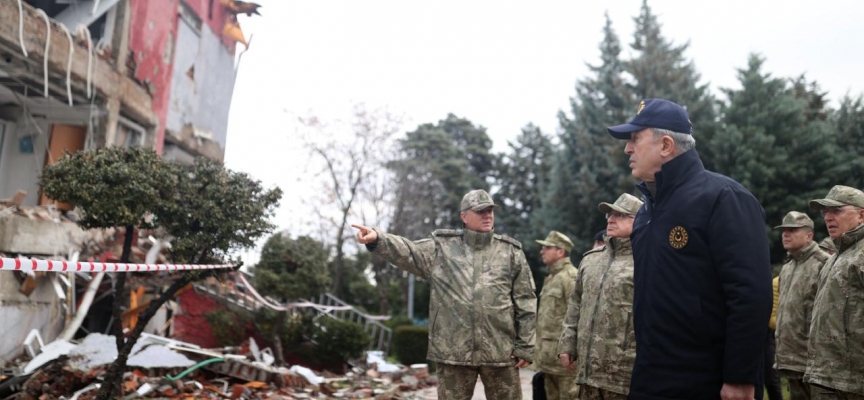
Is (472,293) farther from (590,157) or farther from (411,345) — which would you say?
(590,157)

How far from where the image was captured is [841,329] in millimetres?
4082

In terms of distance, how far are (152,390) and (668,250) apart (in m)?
8.04

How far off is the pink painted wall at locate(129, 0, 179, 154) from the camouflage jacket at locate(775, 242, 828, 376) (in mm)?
13553

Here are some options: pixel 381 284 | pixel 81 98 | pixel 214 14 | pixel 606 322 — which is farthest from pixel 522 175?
pixel 606 322

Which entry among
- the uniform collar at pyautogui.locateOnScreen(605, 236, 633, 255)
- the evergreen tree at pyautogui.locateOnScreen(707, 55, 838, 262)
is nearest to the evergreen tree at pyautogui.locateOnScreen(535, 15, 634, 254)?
the evergreen tree at pyautogui.locateOnScreen(707, 55, 838, 262)

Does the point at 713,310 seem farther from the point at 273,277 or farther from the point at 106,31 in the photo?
the point at 106,31

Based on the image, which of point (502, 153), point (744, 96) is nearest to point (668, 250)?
point (744, 96)

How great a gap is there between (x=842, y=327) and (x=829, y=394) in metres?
0.41

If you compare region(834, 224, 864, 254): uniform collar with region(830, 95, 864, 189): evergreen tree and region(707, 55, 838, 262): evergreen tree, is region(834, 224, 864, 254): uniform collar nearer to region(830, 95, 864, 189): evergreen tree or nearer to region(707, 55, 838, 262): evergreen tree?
region(707, 55, 838, 262): evergreen tree

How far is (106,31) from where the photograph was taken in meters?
14.3

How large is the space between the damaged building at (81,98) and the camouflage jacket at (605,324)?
5.89 metres

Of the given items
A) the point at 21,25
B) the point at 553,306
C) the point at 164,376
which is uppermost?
the point at 21,25

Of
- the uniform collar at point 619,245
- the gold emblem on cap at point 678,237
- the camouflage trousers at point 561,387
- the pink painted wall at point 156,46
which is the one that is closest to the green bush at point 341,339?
the pink painted wall at point 156,46

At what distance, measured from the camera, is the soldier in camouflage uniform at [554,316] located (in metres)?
6.71
